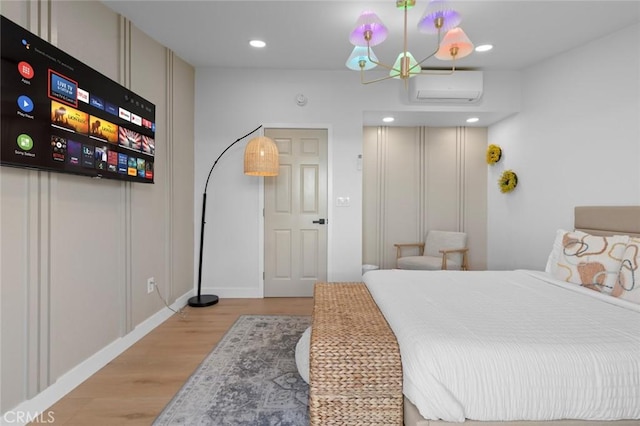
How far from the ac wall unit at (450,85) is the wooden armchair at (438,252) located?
1.66 metres

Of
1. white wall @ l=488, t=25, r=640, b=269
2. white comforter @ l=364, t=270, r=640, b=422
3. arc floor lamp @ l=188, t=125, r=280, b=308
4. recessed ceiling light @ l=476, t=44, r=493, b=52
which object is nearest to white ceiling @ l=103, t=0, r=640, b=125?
recessed ceiling light @ l=476, t=44, r=493, b=52

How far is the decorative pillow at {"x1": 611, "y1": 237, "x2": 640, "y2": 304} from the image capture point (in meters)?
1.75


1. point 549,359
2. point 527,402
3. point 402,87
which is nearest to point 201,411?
point 527,402

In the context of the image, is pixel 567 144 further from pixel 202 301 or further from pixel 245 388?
pixel 202 301

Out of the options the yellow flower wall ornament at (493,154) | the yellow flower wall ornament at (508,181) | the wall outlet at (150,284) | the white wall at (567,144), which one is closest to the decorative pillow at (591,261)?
the white wall at (567,144)

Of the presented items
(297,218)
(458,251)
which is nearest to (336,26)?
(297,218)

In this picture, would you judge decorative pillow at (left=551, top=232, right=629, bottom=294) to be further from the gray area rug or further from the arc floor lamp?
the arc floor lamp

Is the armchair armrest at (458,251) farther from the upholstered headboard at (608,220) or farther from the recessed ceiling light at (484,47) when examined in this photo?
the recessed ceiling light at (484,47)

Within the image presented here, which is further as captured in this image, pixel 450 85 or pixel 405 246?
pixel 405 246

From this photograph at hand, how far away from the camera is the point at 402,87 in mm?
3555

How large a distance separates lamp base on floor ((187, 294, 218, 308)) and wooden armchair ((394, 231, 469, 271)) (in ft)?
7.34

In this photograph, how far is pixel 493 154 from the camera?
392cm

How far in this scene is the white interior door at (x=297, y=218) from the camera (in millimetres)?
3674

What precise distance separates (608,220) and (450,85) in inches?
76.9
